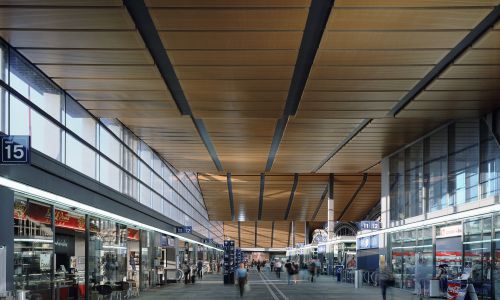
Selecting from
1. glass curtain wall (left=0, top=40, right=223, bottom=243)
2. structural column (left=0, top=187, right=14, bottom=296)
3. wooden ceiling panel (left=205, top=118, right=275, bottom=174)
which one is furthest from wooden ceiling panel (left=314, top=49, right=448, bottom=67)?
structural column (left=0, top=187, right=14, bottom=296)

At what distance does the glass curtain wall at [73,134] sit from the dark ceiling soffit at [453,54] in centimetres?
949

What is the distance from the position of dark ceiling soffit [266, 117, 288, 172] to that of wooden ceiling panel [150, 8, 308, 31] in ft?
36.0

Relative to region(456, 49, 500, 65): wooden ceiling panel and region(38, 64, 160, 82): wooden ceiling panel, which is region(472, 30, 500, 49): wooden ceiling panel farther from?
region(38, 64, 160, 82): wooden ceiling panel

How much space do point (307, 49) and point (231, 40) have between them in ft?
6.35

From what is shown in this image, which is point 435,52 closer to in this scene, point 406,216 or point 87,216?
point 87,216

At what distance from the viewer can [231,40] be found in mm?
14594

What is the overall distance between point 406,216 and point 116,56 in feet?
65.9

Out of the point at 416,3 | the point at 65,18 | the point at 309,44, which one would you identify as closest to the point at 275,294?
the point at 309,44

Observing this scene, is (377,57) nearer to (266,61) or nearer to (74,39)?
(266,61)

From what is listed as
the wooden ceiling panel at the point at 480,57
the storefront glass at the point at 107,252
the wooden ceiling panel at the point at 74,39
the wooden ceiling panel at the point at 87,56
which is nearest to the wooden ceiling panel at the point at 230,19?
the wooden ceiling panel at the point at 74,39

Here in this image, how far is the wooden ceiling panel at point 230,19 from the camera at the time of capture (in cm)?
1281

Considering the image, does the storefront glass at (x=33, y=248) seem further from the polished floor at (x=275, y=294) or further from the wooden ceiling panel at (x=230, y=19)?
the polished floor at (x=275, y=294)

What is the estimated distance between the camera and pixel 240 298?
1042 inches

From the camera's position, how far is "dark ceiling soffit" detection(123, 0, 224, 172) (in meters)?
12.9
